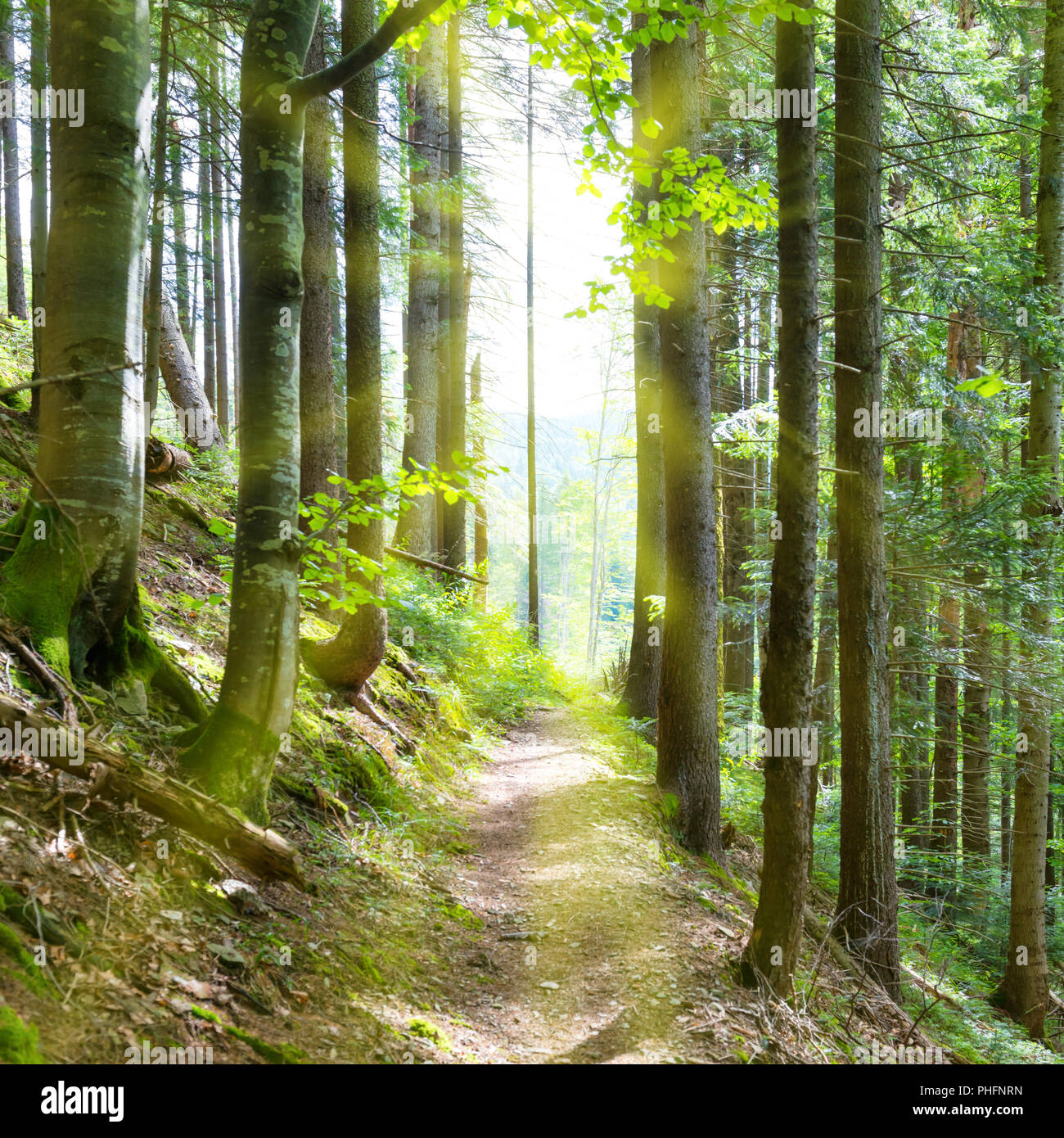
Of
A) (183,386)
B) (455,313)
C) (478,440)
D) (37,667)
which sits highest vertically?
(455,313)

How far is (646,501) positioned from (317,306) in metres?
5.11

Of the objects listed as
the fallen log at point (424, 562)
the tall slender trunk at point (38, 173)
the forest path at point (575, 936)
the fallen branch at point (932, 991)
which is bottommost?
the fallen branch at point (932, 991)

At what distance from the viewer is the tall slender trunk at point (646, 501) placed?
935 centimetres

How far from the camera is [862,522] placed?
6.51 m

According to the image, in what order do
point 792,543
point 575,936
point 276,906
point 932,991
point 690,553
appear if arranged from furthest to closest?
point 932,991
point 690,553
point 575,936
point 792,543
point 276,906

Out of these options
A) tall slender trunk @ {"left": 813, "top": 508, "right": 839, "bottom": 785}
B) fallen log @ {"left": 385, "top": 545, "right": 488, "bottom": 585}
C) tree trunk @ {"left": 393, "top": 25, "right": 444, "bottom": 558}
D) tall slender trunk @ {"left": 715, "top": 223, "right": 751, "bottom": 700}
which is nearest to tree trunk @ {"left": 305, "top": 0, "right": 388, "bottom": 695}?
fallen log @ {"left": 385, "top": 545, "right": 488, "bottom": 585}

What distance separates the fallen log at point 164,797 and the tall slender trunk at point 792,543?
295cm

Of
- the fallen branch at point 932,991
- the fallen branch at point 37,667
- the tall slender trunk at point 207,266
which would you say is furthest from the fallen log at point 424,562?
the fallen branch at point 932,991

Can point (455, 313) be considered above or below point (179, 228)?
below

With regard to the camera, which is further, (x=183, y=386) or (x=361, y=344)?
(x=183, y=386)

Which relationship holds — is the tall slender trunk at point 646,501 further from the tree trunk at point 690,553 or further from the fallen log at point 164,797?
the fallen log at point 164,797

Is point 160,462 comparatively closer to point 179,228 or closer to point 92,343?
point 92,343

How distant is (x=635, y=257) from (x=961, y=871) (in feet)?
42.7

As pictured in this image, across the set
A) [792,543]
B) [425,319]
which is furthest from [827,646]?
[425,319]
